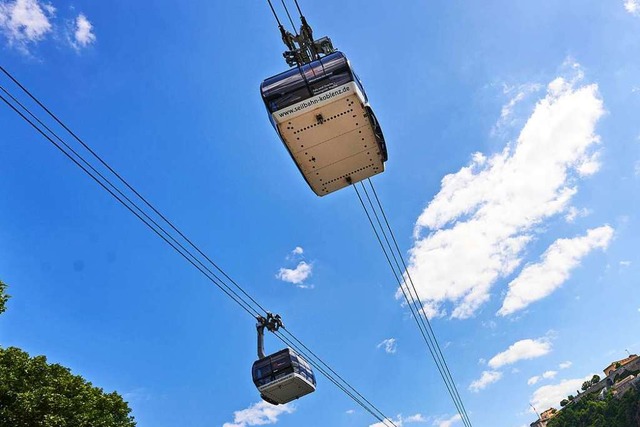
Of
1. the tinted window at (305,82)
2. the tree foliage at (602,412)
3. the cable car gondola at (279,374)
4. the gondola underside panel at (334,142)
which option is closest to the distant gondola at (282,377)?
the cable car gondola at (279,374)

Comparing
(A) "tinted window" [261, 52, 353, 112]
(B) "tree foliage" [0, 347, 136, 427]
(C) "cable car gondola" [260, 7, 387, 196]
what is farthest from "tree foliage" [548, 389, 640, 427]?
(A) "tinted window" [261, 52, 353, 112]

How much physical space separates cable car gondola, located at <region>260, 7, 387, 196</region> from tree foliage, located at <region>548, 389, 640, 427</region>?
360 ft

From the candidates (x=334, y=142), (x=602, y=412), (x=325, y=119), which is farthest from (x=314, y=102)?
(x=602, y=412)

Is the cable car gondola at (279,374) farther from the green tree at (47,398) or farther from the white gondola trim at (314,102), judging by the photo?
the white gondola trim at (314,102)

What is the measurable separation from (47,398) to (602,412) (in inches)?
4642

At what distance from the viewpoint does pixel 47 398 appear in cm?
1741

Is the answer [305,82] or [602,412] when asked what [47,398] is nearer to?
[305,82]

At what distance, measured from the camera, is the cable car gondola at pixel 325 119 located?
7.62 meters

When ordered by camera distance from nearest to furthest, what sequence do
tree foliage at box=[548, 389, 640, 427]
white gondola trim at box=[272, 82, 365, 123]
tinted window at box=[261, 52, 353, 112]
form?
white gondola trim at box=[272, 82, 365, 123] < tinted window at box=[261, 52, 353, 112] < tree foliage at box=[548, 389, 640, 427]

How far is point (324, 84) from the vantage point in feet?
25.8

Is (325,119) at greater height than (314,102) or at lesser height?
lesser

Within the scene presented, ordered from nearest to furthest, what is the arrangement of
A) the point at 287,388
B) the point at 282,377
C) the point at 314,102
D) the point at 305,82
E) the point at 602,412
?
the point at 314,102
the point at 305,82
the point at 282,377
the point at 287,388
the point at 602,412

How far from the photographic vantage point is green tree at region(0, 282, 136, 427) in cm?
1662

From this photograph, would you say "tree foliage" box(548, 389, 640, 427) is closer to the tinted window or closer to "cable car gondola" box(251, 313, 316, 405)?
"cable car gondola" box(251, 313, 316, 405)
